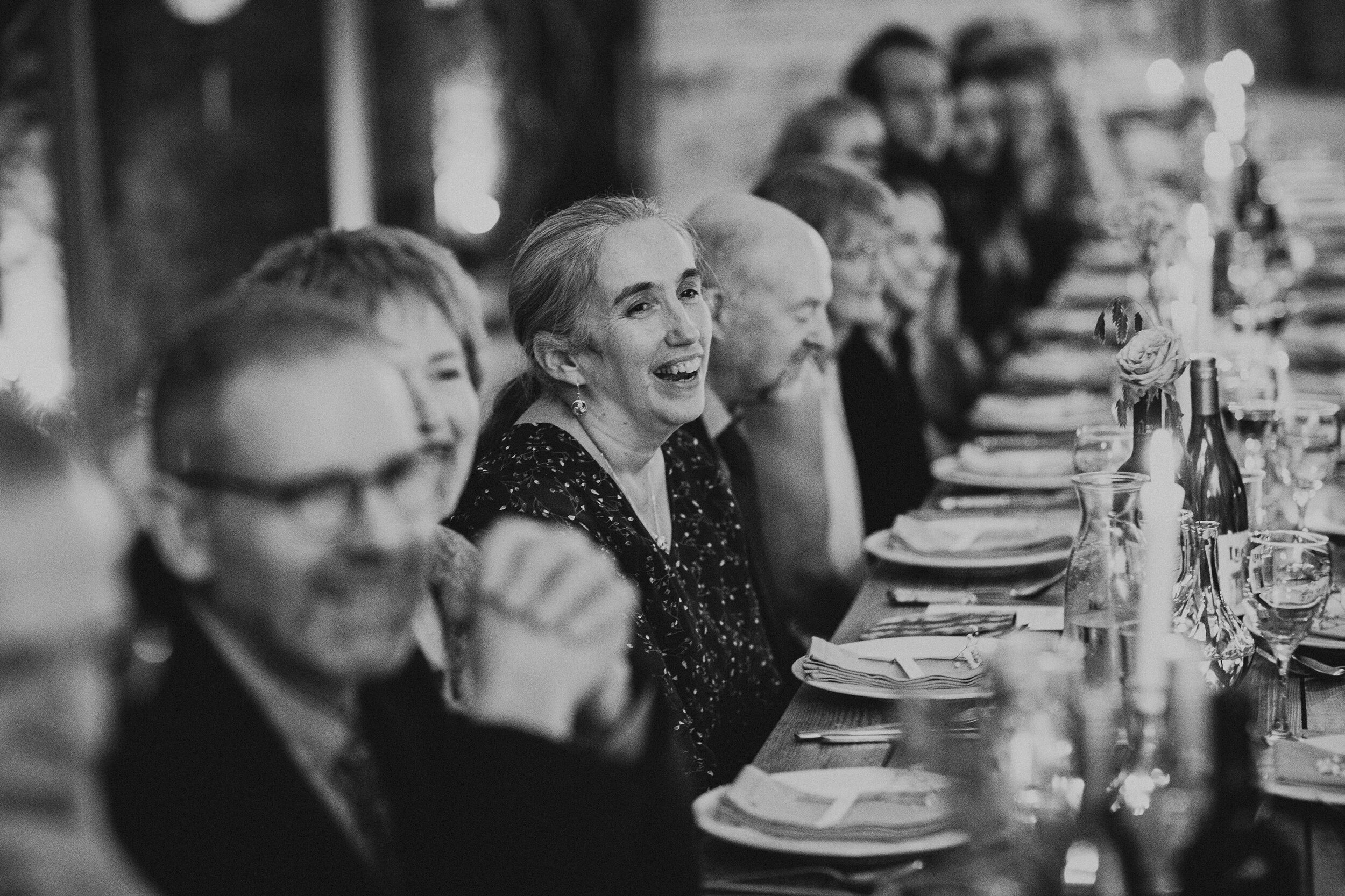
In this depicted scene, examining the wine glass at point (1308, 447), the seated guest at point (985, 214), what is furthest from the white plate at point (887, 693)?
the seated guest at point (985, 214)

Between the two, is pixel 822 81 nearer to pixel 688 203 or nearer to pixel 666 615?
pixel 688 203

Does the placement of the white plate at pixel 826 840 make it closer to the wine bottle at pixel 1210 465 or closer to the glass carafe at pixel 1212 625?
the glass carafe at pixel 1212 625

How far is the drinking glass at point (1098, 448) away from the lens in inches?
109

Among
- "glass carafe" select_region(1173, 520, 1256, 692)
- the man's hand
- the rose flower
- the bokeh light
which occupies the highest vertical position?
the bokeh light

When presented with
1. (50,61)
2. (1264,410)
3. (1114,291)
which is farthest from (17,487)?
(1114,291)

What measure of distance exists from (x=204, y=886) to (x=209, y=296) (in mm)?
5404

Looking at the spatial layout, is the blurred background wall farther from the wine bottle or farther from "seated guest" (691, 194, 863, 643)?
the wine bottle

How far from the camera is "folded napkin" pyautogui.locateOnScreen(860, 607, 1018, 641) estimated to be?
8.04 feet

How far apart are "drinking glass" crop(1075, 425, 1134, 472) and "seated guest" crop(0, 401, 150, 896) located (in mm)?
2124

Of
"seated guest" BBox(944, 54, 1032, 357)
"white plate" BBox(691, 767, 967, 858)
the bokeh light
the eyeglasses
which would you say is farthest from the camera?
the bokeh light

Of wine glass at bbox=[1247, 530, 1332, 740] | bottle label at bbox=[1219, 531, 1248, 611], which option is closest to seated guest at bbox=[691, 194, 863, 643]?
bottle label at bbox=[1219, 531, 1248, 611]

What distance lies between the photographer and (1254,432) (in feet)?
9.16

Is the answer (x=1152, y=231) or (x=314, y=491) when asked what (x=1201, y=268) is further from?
(x=314, y=491)

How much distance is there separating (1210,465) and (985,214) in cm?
A: 514
